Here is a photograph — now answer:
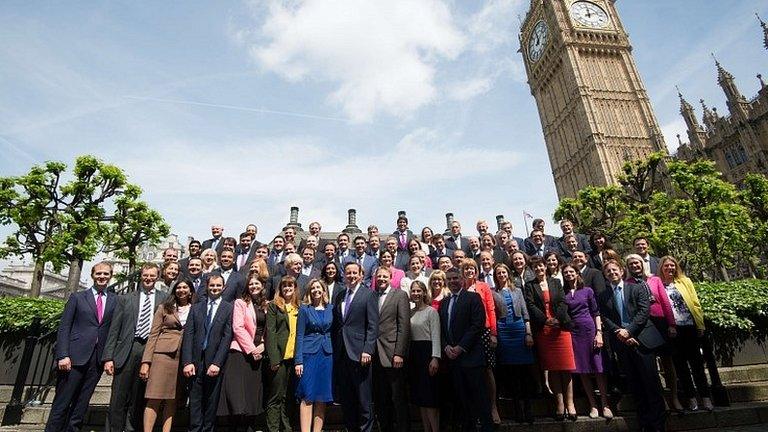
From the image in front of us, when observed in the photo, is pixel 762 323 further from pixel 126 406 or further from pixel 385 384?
pixel 126 406

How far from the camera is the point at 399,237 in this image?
8.79 m

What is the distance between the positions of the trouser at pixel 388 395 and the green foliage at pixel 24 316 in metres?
5.73

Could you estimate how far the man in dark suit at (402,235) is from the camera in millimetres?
8602

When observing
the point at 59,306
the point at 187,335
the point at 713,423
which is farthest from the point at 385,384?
the point at 59,306

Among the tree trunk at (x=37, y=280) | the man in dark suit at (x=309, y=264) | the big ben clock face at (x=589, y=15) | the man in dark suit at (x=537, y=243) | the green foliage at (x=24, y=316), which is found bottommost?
the green foliage at (x=24, y=316)

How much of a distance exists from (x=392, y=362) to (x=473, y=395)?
0.97 metres

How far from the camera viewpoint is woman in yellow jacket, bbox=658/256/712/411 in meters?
5.23

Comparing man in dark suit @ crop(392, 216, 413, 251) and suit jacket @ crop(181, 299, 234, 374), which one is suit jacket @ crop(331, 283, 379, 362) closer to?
suit jacket @ crop(181, 299, 234, 374)

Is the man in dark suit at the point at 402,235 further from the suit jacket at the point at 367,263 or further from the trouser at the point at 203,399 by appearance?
the trouser at the point at 203,399

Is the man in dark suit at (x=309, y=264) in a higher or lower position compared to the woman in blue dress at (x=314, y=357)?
higher

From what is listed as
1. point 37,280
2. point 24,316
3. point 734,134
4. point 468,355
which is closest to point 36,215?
point 37,280

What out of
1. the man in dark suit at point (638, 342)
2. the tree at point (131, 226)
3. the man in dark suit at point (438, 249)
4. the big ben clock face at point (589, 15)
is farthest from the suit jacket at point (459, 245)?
the big ben clock face at point (589, 15)

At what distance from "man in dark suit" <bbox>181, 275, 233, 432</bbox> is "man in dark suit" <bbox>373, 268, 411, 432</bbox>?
185 cm

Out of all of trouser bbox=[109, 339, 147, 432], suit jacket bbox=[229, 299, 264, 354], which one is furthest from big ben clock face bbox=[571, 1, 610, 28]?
trouser bbox=[109, 339, 147, 432]
